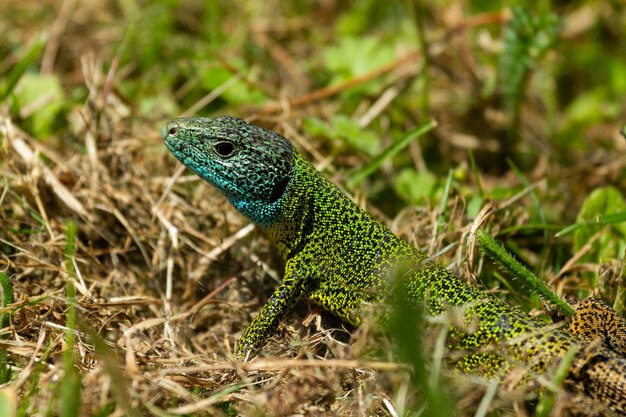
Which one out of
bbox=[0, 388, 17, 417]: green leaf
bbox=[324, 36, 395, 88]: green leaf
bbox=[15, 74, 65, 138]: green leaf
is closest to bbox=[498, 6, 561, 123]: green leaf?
bbox=[324, 36, 395, 88]: green leaf

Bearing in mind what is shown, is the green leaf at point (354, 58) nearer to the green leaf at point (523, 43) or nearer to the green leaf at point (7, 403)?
the green leaf at point (523, 43)

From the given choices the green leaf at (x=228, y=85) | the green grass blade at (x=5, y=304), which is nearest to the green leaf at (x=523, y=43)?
the green leaf at (x=228, y=85)

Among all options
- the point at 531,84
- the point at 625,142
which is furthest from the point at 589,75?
the point at 625,142

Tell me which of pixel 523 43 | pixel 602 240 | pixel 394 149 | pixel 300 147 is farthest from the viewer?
pixel 523 43

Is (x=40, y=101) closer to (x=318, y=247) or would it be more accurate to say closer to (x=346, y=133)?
(x=346, y=133)

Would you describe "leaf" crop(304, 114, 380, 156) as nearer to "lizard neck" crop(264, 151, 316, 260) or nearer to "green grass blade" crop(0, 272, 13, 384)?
"lizard neck" crop(264, 151, 316, 260)

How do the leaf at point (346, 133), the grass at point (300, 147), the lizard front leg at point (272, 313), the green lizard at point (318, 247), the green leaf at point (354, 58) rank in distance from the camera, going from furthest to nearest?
the green leaf at point (354, 58) → the leaf at point (346, 133) → the lizard front leg at point (272, 313) → the green lizard at point (318, 247) → the grass at point (300, 147)

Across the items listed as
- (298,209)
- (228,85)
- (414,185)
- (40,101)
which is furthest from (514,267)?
(40,101)

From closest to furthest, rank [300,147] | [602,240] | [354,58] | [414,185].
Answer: [602,240] → [414,185] → [300,147] → [354,58]
